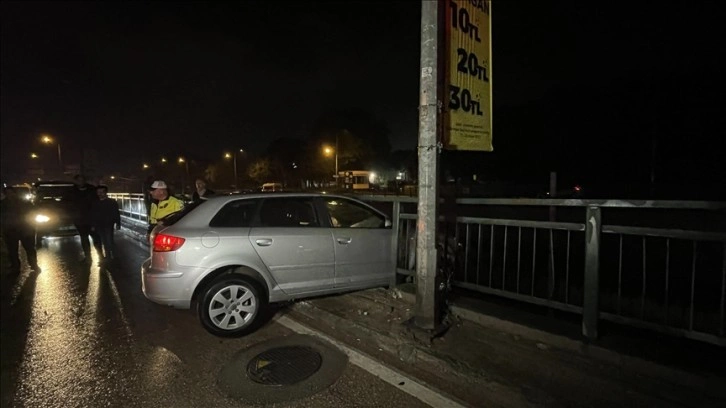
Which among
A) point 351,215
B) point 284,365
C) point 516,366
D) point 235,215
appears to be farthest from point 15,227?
point 516,366

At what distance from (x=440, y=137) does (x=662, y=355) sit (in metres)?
2.60

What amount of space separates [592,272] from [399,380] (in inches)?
78.8

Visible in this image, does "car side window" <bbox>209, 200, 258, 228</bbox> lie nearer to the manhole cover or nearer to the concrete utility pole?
the manhole cover

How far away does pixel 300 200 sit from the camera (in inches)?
200

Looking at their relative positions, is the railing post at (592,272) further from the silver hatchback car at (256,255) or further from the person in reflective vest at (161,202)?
the person in reflective vest at (161,202)

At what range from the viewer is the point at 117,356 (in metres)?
3.95

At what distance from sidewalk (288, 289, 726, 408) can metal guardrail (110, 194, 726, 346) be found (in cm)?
35

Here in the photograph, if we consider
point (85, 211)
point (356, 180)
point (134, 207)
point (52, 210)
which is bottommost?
point (134, 207)

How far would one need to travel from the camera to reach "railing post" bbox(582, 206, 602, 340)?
359 centimetres

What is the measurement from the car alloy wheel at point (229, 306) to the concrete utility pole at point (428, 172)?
6.16 ft

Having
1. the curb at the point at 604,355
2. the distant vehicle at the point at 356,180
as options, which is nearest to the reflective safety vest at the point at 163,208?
the curb at the point at 604,355

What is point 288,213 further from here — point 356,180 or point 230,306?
point 356,180

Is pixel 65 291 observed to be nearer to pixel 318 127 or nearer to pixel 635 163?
pixel 635 163

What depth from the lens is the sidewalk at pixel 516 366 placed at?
2963 millimetres
